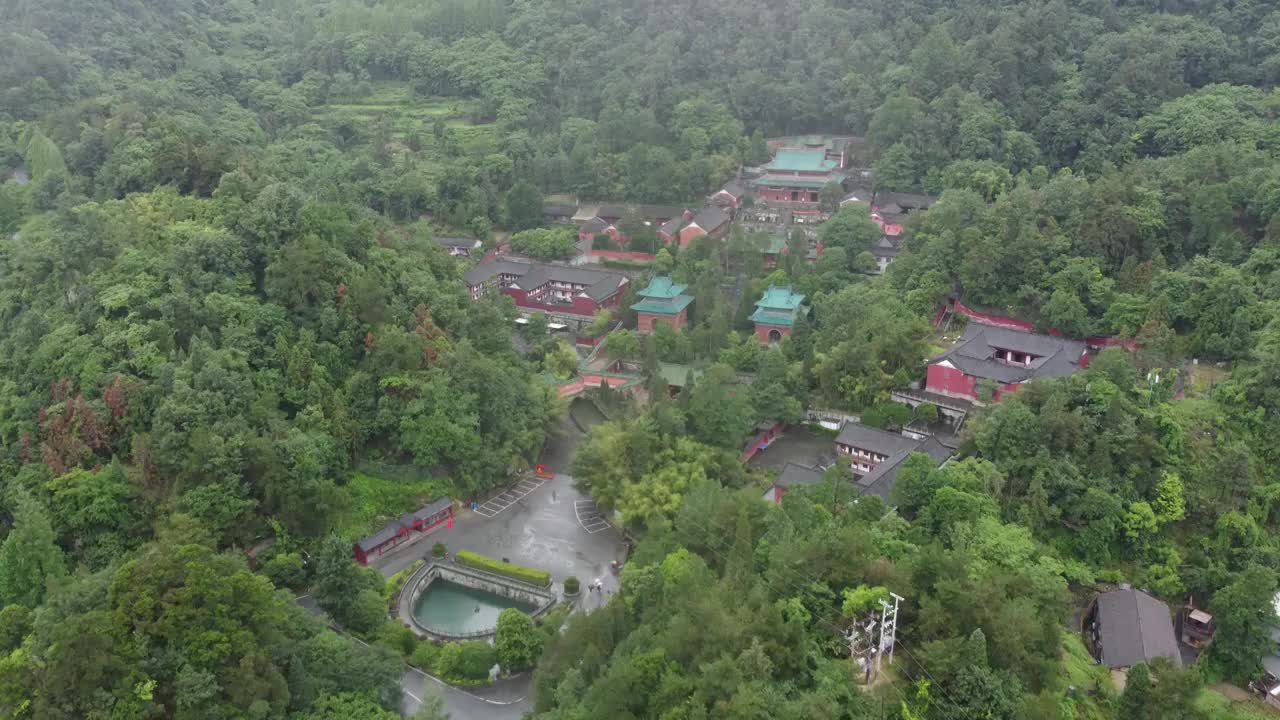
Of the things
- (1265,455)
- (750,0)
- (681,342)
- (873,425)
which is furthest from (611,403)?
(750,0)

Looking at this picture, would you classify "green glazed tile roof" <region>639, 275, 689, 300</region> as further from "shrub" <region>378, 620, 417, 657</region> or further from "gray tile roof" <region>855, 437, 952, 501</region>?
"shrub" <region>378, 620, 417, 657</region>

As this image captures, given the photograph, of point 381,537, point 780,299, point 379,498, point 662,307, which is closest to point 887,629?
point 381,537

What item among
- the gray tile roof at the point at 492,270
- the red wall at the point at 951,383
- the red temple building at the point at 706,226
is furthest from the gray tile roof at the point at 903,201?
the gray tile roof at the point at 492,270

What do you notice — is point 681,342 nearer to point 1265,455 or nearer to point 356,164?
point 1265,455

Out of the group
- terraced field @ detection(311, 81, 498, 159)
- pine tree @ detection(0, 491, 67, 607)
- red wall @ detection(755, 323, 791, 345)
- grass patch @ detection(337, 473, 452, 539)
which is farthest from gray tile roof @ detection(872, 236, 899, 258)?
pine tree @ detection(0, 491, 67, 607)

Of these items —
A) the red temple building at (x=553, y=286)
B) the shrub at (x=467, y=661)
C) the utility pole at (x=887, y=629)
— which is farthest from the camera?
the red temple building at (x=553, y=286)

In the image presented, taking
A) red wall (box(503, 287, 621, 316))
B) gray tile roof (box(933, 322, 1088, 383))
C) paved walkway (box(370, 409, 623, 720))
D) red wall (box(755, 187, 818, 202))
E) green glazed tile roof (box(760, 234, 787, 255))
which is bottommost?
paved walkway (box(370, 409, 623, 720))

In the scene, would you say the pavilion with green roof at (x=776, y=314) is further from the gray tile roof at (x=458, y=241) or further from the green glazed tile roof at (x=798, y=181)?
the gray tile roof at (x=458, y=241)
